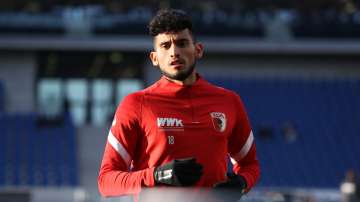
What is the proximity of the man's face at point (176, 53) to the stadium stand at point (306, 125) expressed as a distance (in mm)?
17828

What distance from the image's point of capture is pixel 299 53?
24.2 meters

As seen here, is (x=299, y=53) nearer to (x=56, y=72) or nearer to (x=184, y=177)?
(x=56, y=72)

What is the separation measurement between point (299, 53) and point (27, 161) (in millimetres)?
7886

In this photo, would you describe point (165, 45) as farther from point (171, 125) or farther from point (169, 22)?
point (171, 125)

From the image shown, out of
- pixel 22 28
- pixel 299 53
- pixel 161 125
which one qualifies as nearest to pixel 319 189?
pixel 299 53

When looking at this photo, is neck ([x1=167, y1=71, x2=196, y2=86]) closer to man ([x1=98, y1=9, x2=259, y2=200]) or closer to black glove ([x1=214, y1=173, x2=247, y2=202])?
man ([x1=98, y1=9, x2=259, y2=200])

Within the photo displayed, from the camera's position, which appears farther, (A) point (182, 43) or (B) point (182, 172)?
(A) point (182, 43)

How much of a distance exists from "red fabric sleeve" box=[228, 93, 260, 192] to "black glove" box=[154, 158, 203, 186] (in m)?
0.53

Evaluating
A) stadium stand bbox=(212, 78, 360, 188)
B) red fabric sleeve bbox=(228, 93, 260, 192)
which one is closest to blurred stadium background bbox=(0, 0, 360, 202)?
stadium stand bbox=(212, 78, 360, 188)

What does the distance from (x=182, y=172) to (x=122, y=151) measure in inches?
15.8

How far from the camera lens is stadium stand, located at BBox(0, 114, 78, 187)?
65.9 feet

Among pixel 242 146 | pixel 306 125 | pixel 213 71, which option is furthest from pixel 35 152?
pixel 242 146

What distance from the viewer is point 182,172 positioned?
271 centimetres

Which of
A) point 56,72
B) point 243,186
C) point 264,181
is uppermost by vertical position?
point 243,186
